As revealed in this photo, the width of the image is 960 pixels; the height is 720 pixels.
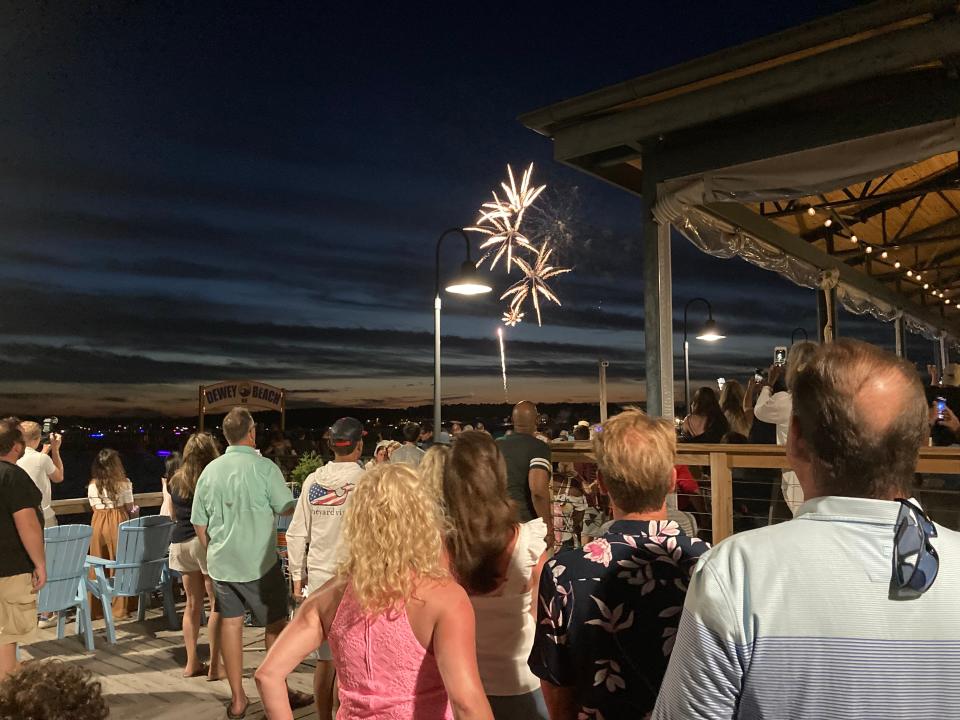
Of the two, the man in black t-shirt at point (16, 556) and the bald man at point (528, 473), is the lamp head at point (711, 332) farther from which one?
the man in black t-shirt at point (16, 556)

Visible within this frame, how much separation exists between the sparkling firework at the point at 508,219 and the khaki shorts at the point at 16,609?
8.77 metres

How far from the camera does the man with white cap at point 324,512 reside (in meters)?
4.42

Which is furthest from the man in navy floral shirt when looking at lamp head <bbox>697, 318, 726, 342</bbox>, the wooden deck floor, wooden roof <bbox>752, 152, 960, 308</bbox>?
lamp head <bbox>697, 318, 726, 342</bbox>

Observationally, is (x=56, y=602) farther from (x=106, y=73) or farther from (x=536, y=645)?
(x=106, y=73)

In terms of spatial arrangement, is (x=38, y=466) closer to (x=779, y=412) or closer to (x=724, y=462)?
(x=724, y=462)

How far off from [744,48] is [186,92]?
4770cm

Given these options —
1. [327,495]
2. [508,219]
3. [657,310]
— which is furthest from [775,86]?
[508,219]

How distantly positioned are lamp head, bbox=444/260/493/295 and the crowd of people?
14.2 feet

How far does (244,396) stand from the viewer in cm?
1578

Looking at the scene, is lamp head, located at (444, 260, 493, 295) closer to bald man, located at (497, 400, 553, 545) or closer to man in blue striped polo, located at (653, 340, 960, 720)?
bald man, located at (497, 400, 553, 545)

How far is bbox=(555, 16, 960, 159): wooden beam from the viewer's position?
404 centimetres

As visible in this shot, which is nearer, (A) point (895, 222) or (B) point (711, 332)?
(A) point (895, 222)

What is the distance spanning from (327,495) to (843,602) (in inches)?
143

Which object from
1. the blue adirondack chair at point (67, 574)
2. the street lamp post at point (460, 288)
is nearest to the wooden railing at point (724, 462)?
the street lamp post at point (460, 288)
